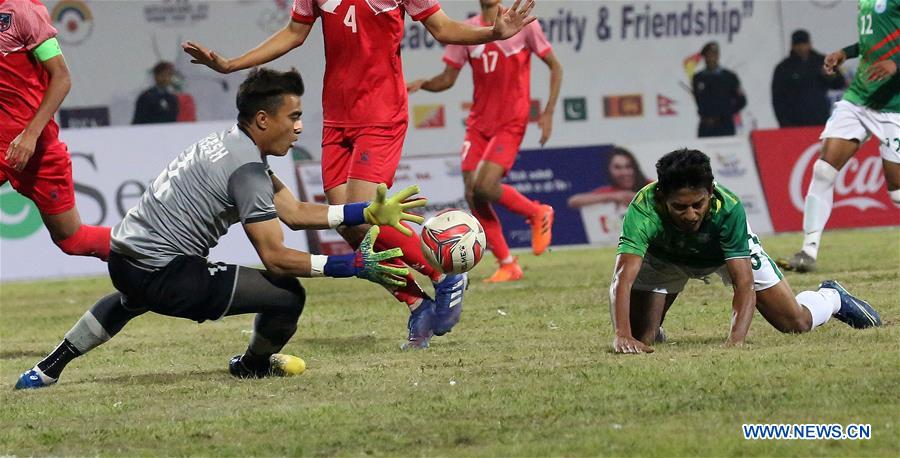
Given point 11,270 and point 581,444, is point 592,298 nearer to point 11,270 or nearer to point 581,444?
point 581,444

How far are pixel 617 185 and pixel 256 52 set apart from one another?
9701mm

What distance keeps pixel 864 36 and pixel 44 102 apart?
6.50 m

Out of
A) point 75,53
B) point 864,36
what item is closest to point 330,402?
point 864,36

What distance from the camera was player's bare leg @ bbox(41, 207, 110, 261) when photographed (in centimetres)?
936

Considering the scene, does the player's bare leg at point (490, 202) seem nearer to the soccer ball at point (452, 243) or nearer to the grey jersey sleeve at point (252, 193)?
the soccer ball at point (452, 243)

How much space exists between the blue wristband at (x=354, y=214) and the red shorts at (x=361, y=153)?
1.59 m

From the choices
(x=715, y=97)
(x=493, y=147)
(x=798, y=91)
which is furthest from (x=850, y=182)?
(x=493, y=147)

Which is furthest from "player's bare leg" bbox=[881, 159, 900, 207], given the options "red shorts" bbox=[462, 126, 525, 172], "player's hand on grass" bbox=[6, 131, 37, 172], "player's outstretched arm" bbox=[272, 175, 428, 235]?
"player's hand on grass" bbox=[6, 131, 37, 172]

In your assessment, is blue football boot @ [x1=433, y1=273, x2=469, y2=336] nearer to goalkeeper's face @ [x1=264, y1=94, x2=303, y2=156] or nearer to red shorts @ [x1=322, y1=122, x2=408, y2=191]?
red shorts @ [x1=322, y1=122, x2=408, y2=191]

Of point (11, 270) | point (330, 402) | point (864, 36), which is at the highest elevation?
point (864, 36)

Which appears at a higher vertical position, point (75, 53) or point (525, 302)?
point (75, 53)

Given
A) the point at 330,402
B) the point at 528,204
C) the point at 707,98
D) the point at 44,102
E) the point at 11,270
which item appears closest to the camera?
the point at 330,402

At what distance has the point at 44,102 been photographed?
859 centimetres

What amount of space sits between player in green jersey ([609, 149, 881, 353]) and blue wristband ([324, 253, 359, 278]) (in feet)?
4.53
